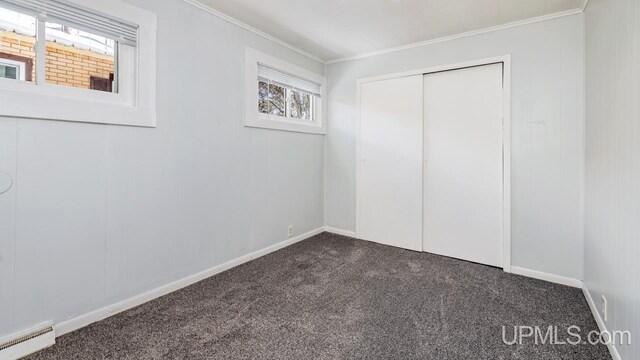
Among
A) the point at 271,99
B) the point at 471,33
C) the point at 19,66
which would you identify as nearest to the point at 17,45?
the point at 19,66

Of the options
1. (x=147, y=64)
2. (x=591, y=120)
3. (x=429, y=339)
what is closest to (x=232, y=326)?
(x=429, y=339)

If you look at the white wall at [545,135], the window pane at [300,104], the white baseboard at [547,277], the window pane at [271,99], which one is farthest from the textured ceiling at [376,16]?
the white baseboard at [547,277]

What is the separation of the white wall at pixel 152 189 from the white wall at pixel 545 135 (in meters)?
2.39

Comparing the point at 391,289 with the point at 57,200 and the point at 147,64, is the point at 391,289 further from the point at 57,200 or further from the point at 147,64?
the point at 147,64

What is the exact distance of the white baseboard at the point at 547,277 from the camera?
2.54 metres

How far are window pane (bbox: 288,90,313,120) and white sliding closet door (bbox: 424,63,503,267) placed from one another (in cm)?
153

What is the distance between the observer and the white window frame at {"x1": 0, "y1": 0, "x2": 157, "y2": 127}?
1633 millimetres

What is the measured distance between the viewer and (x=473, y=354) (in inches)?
65.3

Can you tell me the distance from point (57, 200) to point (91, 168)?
0.26 m

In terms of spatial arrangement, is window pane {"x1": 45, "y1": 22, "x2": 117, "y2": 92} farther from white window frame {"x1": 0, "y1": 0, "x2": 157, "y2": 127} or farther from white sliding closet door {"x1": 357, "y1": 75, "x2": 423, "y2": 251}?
white sliding closet door {"x1": 357, "y1": 75, "x2": 423, "y2": 251}

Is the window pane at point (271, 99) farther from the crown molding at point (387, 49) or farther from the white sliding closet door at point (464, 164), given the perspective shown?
the white sliding closet door at point (464, 164)

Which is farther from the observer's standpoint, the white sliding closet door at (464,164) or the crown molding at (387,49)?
the white sliding closet door at (464,164)

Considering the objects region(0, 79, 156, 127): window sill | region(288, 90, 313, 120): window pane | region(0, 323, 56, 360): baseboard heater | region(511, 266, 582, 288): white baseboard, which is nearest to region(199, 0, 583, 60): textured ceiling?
region(288, 90, 313, 120): window pane

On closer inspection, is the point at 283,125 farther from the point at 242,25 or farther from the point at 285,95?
the point at 242,25
